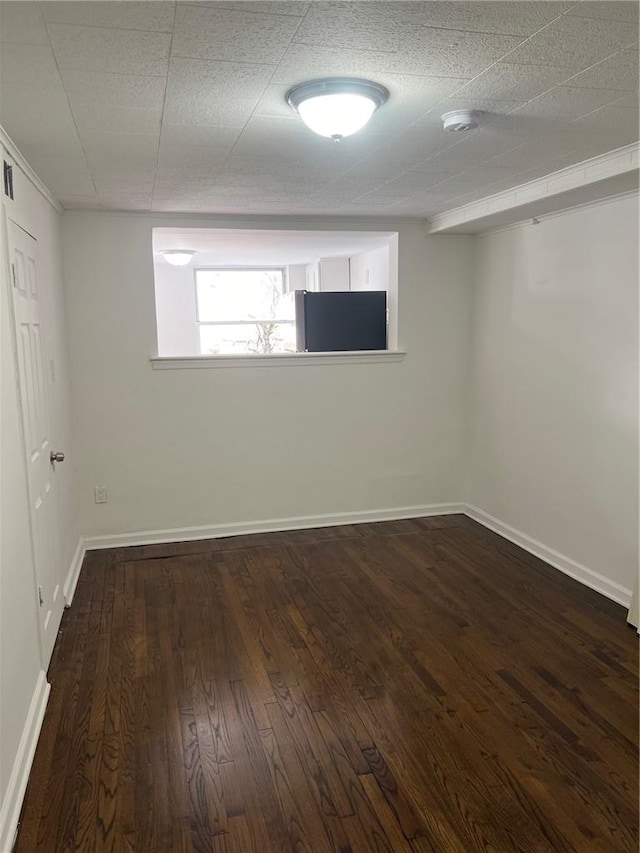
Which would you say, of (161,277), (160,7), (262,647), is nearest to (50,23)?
(160,7)

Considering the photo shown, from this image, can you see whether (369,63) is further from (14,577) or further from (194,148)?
(14,577)

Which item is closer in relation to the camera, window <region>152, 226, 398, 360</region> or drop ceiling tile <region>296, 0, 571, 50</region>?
drop ceiling tile <region>296, 0, 571, 50</region>

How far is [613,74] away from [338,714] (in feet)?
8.09

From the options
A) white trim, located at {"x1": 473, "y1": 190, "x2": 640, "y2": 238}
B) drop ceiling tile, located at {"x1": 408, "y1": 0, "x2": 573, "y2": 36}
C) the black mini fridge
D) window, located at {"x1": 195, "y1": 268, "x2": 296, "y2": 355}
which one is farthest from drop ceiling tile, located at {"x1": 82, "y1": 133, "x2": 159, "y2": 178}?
window, located at {"x1": 195, "y1": 268, "x2": 296, "y2": 355}

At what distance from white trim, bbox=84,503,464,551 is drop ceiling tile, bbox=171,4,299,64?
336 cm

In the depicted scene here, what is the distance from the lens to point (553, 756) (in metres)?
2.19

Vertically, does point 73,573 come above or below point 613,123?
below

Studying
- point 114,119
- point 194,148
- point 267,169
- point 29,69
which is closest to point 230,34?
point 29,69

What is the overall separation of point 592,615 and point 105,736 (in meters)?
→ 2.47

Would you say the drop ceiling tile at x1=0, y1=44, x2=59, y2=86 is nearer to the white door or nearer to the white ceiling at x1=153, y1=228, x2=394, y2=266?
the white door

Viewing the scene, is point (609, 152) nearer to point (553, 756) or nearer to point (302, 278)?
point (553, 756)

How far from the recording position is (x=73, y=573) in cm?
371

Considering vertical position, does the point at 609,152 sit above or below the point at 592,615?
above

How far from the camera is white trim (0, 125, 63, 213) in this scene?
233 cm
